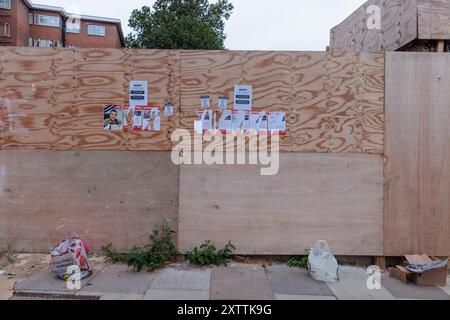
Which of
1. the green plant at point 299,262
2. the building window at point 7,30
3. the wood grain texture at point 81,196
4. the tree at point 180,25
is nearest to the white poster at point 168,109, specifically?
the wood grain texture at point 81,196

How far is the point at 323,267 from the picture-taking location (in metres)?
4.10

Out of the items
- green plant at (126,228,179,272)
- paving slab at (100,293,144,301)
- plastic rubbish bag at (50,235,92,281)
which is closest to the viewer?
paving slab at (100,293,144,301)

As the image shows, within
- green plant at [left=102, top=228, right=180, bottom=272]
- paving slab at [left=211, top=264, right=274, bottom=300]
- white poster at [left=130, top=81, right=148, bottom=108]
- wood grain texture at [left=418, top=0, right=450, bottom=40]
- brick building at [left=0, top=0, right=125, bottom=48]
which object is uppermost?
brick building at [left=0, top=0, right=125, bottom=48]

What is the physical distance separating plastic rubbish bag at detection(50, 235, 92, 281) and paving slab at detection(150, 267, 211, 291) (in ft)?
2.83

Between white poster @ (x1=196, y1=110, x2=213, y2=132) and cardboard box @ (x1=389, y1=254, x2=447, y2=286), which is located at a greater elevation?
white poster @ (x1=196, y1=110, x2=213, y2=132)

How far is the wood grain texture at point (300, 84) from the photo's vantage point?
461 cm

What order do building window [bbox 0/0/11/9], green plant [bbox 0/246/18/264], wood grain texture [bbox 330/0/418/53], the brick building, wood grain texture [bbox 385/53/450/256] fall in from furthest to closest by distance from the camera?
the brick building < building window [bbox 0/0/11/9] < wood grain texture [bbox 330/0/418/53] < wood grain texture [bbox 385/53/450/256] < green plant [bbox 0/246/18/264]

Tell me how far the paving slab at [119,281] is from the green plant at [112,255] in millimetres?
118

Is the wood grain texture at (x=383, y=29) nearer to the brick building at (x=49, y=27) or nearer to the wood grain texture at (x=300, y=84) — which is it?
the wood grain texture at (x=300, y=84)

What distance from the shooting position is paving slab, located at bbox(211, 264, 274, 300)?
3.69m

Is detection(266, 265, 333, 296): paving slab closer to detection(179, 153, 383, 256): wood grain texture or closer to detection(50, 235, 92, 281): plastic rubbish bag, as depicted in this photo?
detection(179, 153, 383, 256): wood grain texture

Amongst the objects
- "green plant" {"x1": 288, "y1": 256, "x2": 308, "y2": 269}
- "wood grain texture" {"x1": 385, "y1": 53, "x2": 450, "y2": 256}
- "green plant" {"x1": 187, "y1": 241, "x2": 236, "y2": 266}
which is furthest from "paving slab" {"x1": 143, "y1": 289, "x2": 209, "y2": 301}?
"wood grain texture" {"x1": 385, "y1": 53, "x2": 450, "y2": 256}

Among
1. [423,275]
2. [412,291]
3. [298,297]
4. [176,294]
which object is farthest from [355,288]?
[176,294]
